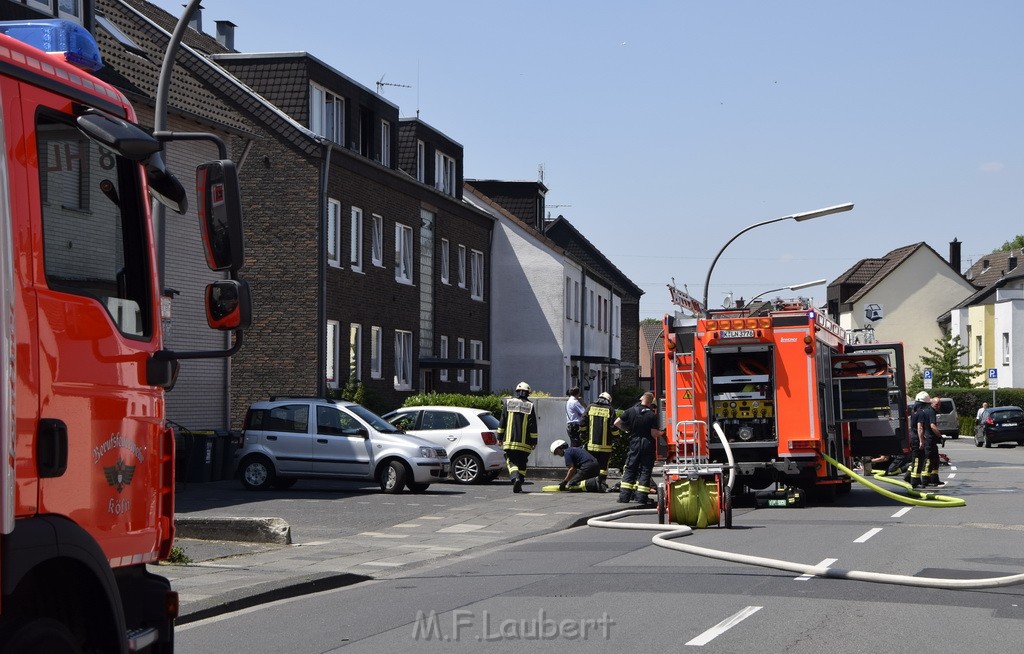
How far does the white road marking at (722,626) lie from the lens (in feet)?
27.1

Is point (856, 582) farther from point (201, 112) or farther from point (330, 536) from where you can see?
point (201, 112)

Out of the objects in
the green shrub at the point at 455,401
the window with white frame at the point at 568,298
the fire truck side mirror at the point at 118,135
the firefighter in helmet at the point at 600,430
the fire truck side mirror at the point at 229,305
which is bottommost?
the firefighter in helmet at the point at 600,430

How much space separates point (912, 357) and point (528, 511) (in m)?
68.5

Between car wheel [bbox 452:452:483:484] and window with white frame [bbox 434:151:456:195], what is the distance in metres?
16.6

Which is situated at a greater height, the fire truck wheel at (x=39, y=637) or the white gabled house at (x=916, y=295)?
the white gabled house at (x=916, y=295)

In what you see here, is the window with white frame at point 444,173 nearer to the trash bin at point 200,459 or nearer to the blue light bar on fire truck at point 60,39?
the trash bin at point 200,459

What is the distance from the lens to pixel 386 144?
A: 36125mm

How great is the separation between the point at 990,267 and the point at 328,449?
75071 millimetres

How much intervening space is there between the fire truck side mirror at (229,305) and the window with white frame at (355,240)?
26693 mm

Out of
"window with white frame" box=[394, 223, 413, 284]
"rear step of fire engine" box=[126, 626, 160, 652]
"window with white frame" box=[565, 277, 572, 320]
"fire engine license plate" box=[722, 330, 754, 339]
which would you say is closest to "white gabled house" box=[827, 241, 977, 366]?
"window with white frame" box=[565, 277, 572, 320]

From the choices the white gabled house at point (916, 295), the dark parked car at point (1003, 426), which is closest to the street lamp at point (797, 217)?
the dark parked car at point (1003, 426)

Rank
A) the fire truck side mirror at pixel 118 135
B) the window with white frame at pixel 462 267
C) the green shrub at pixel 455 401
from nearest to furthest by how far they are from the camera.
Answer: the fire truck side mirror at pixel 118 135 → the green shrub at pixel 455 401 → the window with white frame at pixel 462 267

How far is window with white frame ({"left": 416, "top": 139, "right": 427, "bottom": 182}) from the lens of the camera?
39.0m

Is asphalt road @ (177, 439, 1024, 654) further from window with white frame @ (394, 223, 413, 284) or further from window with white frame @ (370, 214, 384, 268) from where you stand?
window with white frame @ (394, 223, 413, 284)
